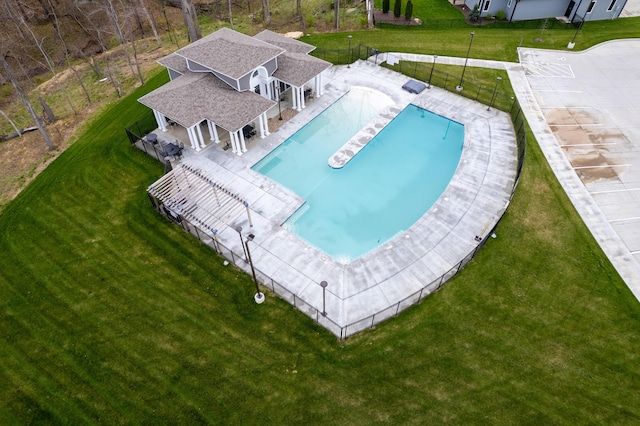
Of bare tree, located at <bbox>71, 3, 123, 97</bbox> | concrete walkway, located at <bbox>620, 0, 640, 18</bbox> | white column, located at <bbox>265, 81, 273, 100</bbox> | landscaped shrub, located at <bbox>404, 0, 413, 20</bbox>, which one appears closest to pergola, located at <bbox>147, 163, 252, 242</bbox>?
white column, located at <bbox>265, 81, 273, 100</bbox>

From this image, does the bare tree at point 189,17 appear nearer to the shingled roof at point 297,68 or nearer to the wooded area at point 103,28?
the wooded area at point 103,28

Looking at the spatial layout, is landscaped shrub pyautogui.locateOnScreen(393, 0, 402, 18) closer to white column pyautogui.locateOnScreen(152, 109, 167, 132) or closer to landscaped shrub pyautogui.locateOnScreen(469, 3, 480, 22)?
landscaped shrub pyautogui.locateOnScreen(469, 3, 480, 22)

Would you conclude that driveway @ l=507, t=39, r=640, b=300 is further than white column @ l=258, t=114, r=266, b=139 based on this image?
No

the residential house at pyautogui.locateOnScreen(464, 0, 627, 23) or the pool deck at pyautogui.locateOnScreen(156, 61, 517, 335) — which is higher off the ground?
the residential house at pyautogui.locateOnScreen(464, 0, 627, 23)

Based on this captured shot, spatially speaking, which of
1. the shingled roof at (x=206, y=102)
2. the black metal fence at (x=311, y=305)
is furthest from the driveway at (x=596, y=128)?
the shingled roof at (x=206, y=102)

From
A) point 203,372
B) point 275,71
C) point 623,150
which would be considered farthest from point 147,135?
point 623,150

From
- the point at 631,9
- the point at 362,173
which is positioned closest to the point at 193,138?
the point at 362,173

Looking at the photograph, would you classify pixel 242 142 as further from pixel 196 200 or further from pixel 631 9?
pixel 631 9

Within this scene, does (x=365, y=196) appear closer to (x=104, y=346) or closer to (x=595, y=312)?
(x=595, y=312)
